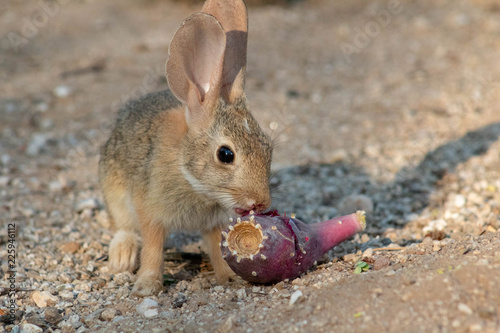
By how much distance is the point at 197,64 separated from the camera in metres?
4.29

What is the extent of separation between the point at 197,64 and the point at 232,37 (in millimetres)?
378

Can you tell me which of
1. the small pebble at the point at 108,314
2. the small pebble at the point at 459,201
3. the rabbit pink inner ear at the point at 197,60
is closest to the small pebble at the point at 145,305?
the small pebble at the point at 108,314

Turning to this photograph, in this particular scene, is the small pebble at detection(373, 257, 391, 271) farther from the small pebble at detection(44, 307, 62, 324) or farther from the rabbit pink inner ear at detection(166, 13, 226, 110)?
the small pebble at detection(44, 307, 62, 324)

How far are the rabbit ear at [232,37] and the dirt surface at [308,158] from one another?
47.4 inches

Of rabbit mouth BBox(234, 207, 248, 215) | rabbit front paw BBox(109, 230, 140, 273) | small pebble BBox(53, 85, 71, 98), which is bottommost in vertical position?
rabbit front paw BBox(109, 230, 140, 273)

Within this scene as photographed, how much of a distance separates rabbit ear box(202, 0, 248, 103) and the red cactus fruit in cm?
114

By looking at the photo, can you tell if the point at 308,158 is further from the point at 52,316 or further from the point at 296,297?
the point at 52,316

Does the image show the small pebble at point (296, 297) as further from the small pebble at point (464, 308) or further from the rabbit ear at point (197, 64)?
the rabbit ear at point (197, 64)

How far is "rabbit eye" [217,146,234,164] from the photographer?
3.92 meters

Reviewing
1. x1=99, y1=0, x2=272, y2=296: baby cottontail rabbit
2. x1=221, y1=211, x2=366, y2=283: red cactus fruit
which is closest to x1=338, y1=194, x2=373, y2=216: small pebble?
x1=99, y1=0, x2=272, y2=296: baby cottontail rabbit

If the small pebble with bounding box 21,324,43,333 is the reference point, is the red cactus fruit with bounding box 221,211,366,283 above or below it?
above

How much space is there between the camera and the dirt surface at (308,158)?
11.0 ft

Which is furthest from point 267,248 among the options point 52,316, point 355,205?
point 355,205

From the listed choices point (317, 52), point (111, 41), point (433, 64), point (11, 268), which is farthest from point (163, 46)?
point (11, 268)
